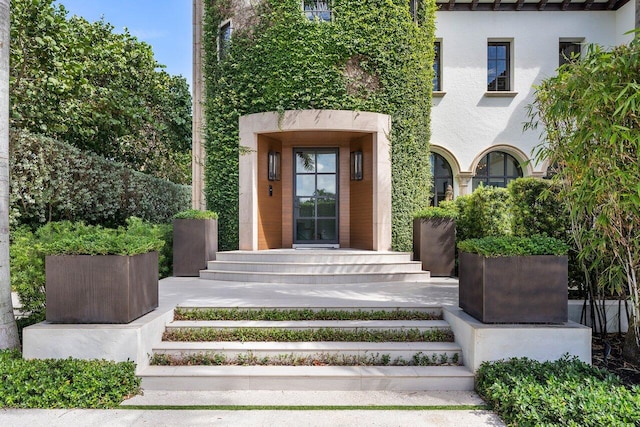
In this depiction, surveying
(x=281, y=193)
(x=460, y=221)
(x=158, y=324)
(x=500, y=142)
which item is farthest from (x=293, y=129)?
(x=500, y=142)

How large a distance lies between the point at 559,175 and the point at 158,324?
16.4ft

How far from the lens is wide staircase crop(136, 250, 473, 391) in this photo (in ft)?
11.8

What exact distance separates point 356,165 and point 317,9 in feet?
12.6

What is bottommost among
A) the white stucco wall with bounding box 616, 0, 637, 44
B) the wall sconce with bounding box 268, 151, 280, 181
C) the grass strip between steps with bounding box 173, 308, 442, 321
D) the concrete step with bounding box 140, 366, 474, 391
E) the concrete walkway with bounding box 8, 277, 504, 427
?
the concrete walkway with bounding box 8, 277, 504, 427

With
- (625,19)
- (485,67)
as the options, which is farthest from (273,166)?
(625,19)

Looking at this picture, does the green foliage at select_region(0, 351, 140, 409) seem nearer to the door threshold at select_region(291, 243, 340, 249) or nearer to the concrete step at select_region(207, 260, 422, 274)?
the concrete step at select_region(207, 260, 422, 274)

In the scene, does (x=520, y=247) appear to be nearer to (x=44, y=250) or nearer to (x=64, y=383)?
(x=64, y=383)

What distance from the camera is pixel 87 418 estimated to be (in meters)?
3.03

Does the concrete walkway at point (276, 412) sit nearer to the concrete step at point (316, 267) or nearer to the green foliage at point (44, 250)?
the green foliage at point (44, 250)

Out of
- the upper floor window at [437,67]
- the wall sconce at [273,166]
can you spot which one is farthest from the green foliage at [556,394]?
the upper floor window at [437,67]

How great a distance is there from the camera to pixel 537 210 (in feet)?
18.3

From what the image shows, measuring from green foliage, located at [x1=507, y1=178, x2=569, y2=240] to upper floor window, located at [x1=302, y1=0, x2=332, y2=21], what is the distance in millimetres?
6001

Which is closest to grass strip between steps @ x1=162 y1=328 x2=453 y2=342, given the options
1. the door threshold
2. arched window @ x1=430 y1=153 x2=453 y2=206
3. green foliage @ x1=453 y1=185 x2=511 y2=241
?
green foliage @ x1=453 y1=185 x2=511 y2=241

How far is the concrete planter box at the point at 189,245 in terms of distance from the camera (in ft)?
24.7
